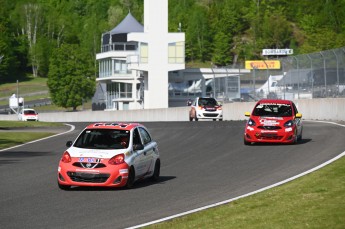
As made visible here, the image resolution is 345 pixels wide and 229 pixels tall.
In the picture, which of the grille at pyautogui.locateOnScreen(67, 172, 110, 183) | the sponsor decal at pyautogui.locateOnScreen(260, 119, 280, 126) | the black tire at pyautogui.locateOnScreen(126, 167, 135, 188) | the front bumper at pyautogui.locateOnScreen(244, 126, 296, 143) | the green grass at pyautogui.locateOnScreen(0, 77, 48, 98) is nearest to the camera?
A: the grille at pyautogui.locateOnScreen(67, 172, 110, 183)

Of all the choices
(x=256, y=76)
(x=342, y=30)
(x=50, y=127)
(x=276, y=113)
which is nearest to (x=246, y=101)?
(x=256, y=76)

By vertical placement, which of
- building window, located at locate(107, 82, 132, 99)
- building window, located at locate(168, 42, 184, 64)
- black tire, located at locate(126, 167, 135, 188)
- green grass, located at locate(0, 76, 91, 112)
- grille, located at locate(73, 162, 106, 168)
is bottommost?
green grass, located at locate(0, 76, 91, 112)

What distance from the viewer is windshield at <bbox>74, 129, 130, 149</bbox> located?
21656mm

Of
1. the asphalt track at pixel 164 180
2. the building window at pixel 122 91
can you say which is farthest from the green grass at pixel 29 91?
the asphalt track at pixel 164 180

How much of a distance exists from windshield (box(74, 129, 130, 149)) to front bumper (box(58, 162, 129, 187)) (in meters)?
0.97

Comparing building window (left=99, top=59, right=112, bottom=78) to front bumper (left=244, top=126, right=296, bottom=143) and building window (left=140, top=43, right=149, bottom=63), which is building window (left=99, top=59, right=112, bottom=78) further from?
front bumper (left=244, top=126, right=296, bottom=143)

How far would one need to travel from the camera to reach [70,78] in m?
131

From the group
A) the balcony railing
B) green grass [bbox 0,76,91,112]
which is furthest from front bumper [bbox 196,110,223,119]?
green grass [bbox 0,76,91,112]

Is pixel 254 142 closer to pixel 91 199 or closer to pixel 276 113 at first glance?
pixel 276 113

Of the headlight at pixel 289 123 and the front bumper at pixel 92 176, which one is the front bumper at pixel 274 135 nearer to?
the headlight at pixel 289 123

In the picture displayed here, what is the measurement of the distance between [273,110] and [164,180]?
1186 centimetres

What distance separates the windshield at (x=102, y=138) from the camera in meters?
21.7

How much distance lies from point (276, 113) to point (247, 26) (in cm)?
16670

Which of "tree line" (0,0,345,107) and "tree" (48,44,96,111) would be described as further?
"tree line" (0,0,345,107)
